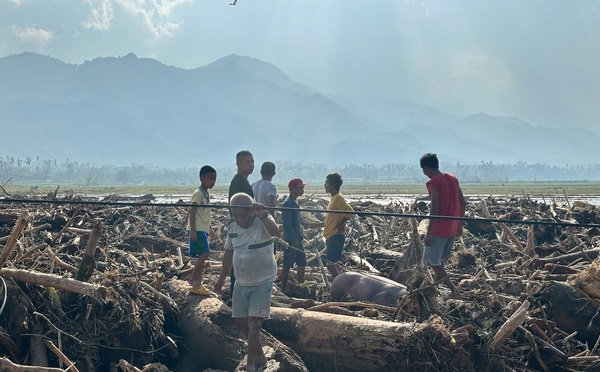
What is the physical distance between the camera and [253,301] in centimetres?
553

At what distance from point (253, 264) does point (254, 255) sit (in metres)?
0.09

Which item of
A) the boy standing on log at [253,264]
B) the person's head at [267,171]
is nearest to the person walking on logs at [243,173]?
the person's head at [267,171]

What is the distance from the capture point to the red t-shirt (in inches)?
294

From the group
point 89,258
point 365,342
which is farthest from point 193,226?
point 365,342

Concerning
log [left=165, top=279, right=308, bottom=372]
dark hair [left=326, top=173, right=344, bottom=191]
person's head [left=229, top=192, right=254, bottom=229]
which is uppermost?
dark hair [left=326, top=173, right=344, bottom=191]

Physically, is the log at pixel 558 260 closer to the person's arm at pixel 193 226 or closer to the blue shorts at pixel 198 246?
the blue shorts at pixel 198 246

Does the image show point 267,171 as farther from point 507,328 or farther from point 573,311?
point 573,311

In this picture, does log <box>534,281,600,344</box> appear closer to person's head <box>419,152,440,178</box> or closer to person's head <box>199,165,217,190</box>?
person's head <box>419,152,440,178</box>

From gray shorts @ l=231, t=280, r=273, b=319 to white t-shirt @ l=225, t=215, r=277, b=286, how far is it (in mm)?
65

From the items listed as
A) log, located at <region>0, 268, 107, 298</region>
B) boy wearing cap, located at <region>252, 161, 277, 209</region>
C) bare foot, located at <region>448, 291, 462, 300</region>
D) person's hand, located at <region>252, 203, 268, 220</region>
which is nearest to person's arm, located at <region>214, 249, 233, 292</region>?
boy wearing cap, located at <region>252, 161, 277, 209</region>

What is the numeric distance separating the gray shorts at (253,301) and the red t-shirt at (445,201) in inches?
117

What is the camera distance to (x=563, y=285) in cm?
664

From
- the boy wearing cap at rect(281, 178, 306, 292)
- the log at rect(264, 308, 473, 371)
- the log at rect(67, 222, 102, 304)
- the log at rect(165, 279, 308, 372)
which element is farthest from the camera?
the boy wearing cap at rect(281, 178, 306, 292)

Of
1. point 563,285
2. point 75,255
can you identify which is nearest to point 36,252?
point 75,255
